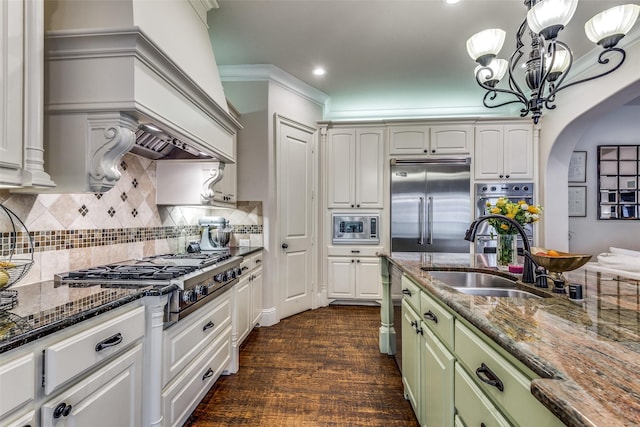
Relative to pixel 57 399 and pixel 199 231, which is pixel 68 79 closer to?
pixel 57 399

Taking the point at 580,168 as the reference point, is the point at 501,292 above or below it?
below

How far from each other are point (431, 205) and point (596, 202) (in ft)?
9.50

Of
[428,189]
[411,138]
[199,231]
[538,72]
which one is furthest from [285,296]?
[538,72]

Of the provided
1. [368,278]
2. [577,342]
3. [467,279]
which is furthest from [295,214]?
[577,342]

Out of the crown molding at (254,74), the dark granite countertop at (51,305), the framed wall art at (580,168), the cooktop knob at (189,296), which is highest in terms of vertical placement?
the crown molding at (254,74)

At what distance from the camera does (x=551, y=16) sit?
1632 millimetres

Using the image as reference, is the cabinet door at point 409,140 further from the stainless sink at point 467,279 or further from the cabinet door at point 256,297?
the stainless sink at point 467,279

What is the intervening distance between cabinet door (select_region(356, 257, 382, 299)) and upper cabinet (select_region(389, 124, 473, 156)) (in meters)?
1.54

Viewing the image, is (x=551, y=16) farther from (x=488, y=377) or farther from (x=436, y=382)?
Answer: (x=436, y=382)

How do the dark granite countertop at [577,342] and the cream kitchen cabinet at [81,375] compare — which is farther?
the cream kitchen cabinet at [81,375]

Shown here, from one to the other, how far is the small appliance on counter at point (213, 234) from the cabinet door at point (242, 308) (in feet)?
1.50

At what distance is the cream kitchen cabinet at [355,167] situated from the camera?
4.27 m

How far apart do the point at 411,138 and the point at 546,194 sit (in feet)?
6.13

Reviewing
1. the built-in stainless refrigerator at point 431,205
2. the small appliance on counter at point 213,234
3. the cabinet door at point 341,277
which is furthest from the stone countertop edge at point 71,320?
the built-in stainless refrigerator at point 431,205
